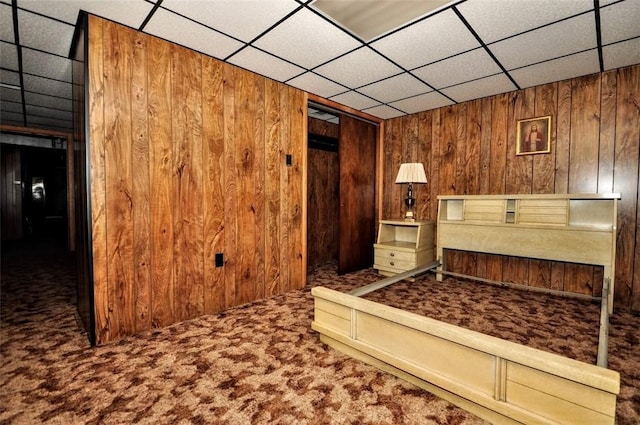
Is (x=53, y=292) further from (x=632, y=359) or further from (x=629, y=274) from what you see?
(x=629, y=274)

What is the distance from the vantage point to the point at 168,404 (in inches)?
56.1

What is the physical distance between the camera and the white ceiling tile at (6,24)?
192 centimetres

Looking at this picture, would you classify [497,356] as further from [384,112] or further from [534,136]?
[384,112]

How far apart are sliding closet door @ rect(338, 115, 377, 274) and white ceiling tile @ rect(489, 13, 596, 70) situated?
2.00m

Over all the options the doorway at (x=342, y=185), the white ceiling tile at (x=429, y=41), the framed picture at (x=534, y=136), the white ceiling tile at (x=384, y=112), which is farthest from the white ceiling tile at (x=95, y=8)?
the framed picture at (x=534, y=136)

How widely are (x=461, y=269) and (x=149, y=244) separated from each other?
3.63m

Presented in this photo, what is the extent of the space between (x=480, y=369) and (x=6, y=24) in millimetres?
3719

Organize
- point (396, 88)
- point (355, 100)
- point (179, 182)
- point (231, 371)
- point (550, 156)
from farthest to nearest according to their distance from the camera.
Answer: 1. point (355, 100)
2. point (396, 88)
3. point (550, 156)
4. point (179, 182)
5. point (231, 371)

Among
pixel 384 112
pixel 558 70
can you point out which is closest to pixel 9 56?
pixel 384 112

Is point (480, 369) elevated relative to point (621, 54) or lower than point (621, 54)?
lower

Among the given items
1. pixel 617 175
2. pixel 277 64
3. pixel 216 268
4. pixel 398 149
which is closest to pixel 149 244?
pixel 216 268

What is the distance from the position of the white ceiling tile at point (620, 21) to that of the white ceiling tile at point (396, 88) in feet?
4.75

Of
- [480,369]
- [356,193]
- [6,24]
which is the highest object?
[6,24]

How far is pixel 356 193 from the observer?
4.32 m
